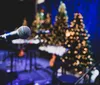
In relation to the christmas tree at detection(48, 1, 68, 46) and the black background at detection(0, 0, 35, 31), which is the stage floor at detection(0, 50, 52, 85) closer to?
the christmas tree at detection(48, 1, 68, 46)

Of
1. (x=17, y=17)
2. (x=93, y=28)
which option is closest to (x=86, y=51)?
(x=93, y=28)

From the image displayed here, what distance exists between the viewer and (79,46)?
25.3 feet

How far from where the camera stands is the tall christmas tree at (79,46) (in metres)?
7.60

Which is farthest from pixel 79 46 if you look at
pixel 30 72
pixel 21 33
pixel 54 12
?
pixel 21 33

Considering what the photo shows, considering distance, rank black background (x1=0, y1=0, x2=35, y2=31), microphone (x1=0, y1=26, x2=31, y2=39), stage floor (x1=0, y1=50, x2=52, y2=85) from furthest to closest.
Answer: black background (x1=0, y1=0, x2=35, y2=31) < stage floor (x1=0, y1=50, x2=52, y2=85) < microphone (x1=0, y1=26, x2=31, y2=39)

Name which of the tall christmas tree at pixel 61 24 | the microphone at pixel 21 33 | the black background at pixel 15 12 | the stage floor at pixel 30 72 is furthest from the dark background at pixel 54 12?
the microphone at pixel 21 33

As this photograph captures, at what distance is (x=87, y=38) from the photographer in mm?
7688

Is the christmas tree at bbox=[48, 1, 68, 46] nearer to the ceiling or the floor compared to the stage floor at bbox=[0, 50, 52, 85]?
nearer to the ceiling

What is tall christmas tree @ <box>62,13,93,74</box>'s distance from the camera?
24.9ft

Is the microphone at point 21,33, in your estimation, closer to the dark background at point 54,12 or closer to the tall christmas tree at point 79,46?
the dark background at point 54,12

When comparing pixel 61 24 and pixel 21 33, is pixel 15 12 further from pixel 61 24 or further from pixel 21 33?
pixel 21 33

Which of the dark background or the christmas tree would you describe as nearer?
the dark background

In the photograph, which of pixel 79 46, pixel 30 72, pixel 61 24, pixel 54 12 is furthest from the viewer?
pixel 54 12

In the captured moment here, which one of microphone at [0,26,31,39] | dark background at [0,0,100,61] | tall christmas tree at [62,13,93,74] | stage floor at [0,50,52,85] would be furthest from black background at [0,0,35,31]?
microphone at [0,26,31,39]
